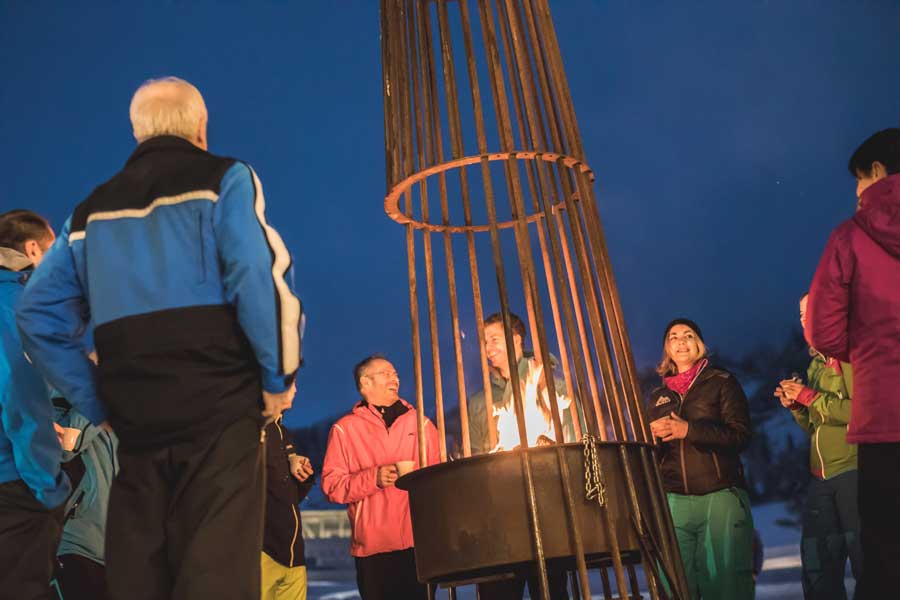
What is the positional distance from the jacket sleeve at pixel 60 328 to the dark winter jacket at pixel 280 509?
221cm

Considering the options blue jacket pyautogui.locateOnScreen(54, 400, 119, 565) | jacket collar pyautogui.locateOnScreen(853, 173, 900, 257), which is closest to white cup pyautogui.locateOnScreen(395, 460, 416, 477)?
blue jacket pyautogui.locateOnScreen(54, 400, 119, 565)

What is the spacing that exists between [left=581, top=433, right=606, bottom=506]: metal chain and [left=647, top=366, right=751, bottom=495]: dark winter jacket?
1.53 metres

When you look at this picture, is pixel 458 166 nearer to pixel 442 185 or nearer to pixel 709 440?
pixel 442 185

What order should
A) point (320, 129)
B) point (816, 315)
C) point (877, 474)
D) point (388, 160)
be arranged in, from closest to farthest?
point (877, 474), point (816, 315), point (388, 160), point (320, 129)

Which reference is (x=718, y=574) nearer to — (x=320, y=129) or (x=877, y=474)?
(x=877, y=474)

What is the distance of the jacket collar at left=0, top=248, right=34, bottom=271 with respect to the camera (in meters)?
2.74

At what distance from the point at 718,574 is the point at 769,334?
24.9ft

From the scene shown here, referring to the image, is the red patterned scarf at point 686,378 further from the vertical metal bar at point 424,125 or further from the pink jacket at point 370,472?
the vertical metal bar at point 424,125

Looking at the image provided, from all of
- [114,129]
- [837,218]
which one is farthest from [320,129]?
[837,218]

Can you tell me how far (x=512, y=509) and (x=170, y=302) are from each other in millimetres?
1296

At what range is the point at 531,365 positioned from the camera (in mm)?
3514

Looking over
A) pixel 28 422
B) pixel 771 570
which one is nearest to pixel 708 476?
pixel 28 422

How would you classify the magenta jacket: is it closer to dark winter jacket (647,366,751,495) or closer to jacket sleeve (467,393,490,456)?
dark winter jacket (647,366,751,495)

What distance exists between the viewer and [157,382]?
1.97 m
